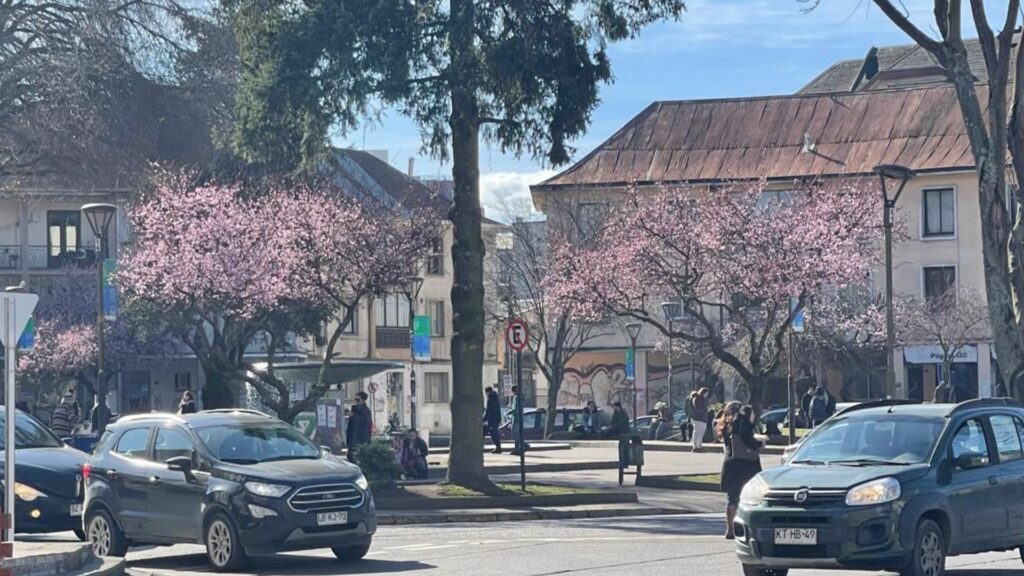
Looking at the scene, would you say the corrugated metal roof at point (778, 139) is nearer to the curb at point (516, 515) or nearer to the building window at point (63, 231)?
the building window at point (63, 231)

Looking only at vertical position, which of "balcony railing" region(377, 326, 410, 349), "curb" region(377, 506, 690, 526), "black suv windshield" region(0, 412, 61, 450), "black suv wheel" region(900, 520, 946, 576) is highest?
"balcony railing" region(377, 326, 410, 349)

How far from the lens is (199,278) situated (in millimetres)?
38062

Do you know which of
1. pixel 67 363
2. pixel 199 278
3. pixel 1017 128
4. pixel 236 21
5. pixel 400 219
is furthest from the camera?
pixel 67 363

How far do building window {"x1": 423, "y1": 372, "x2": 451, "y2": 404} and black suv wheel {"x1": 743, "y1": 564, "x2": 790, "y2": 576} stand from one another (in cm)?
6257

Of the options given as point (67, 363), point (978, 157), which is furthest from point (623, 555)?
point (67, 363)

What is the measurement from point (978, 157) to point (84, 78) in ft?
69.7

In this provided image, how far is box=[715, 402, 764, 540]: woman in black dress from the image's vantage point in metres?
20.2

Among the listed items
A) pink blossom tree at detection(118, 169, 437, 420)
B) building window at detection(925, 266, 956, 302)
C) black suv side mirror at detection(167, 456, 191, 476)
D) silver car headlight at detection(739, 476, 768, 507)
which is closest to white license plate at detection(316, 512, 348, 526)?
black suv side mirror at detection(167, 456, 191, 476)

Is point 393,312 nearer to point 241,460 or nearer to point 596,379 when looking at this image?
point 596,379

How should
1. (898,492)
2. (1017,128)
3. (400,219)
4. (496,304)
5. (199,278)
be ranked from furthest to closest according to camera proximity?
(496,304)
(400,219)
(199,278)
(1017,128)
(898,492)

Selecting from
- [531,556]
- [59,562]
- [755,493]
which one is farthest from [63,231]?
[755,493]

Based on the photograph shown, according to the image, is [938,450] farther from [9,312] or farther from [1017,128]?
[1017,128]

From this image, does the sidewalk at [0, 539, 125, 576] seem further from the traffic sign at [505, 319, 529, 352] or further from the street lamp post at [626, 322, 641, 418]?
the street lamp post at [626, 322, 641, 418]

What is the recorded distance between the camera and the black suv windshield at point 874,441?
47.8 ft
